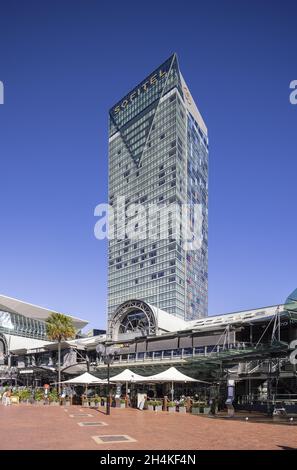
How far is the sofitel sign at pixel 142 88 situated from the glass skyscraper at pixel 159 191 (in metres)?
0.36

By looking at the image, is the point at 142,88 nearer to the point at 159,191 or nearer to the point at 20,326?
the point at 159,191

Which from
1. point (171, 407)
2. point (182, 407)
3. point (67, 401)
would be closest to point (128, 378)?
point (171, 407)

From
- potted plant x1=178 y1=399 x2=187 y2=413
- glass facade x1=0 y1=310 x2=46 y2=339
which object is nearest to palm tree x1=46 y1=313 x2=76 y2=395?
potted plant x1=178 y1=399 x2=187 y2=413

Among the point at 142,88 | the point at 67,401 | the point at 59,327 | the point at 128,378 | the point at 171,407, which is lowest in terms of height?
the point at 67,401

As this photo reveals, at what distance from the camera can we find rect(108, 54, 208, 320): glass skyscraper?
6132 inches

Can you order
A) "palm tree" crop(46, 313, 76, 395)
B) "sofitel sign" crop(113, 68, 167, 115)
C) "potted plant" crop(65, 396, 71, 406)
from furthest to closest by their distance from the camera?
"sofitel sign" crop(113, 68, 167, 115), "palm tree" crop(46, 313, 76, 395), "potted plant" crop(65, 396, 71, 406)

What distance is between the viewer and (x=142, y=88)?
7343 inches

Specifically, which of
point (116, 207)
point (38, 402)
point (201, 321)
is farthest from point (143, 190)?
point (38, 402)

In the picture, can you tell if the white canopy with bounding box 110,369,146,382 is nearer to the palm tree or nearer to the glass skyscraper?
the palm tree

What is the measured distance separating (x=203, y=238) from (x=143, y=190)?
92.1 ft

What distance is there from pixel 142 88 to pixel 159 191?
4732 cm

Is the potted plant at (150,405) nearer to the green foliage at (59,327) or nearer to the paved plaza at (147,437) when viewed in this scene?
the paved plaza at (147,437)

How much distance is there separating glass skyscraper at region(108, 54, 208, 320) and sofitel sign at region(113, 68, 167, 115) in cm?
36

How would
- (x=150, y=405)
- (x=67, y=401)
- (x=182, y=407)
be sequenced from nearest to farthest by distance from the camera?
(x=182, y=407) < (x=150, y=405) < (x=67, y=401)
